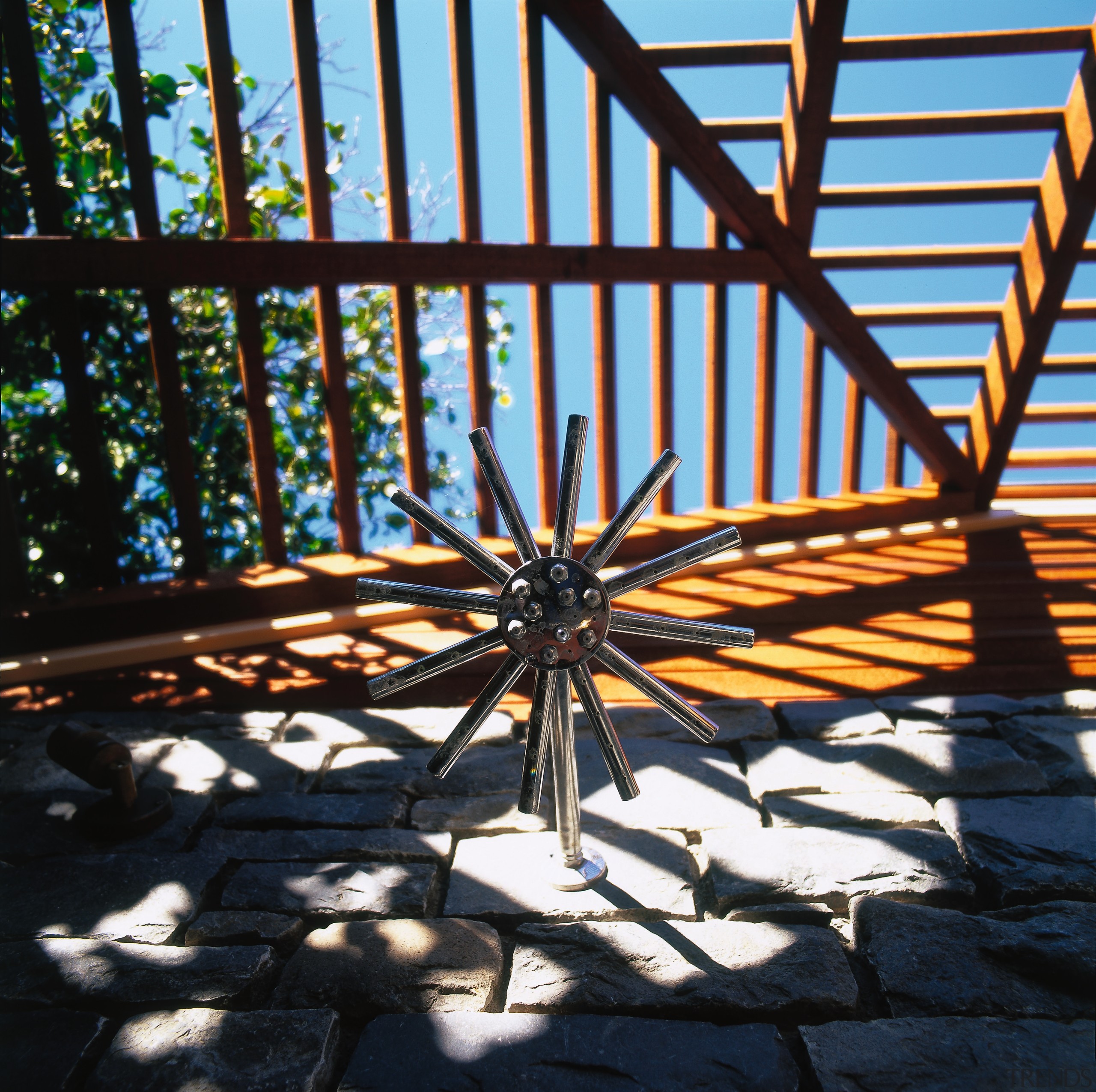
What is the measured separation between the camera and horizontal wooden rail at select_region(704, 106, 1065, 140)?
3.95 metres

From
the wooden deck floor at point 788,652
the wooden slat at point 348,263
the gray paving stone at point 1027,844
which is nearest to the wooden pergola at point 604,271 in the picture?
the wooden slat at point 348,263

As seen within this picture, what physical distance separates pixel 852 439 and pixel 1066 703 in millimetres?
2500

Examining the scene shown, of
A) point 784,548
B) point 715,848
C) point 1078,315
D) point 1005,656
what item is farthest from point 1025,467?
point 715,848

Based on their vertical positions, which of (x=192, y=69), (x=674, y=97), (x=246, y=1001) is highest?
(x=192, y=69)

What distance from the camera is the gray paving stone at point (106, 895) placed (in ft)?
5.80

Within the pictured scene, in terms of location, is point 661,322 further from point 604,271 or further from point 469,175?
point 469,175

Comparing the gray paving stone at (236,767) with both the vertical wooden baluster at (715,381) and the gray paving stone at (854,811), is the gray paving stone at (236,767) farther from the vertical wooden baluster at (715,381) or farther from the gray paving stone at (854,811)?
the vertical wooden baluster at (715,381)

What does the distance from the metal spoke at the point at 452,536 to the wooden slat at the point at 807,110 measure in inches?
125

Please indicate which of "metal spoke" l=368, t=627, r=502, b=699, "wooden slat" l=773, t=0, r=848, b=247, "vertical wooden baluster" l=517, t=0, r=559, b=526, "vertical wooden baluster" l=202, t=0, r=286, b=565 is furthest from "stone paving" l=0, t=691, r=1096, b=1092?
"wooden slat" l=773, t=0, r=848, b=247

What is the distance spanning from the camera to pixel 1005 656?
3.01 meters

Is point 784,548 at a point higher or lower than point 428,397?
lower

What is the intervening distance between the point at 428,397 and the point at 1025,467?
145 inches

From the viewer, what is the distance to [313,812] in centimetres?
218

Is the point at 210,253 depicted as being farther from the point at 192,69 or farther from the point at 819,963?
the point at 819,963
